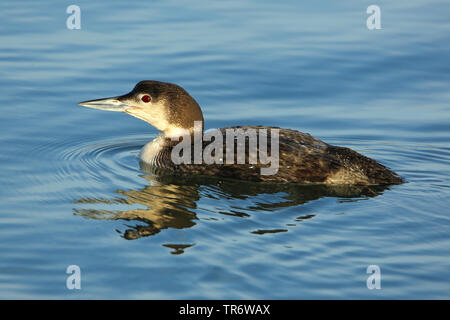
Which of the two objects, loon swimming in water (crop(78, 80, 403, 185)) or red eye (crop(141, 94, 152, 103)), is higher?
red eye (crop(141, 94, 152, 103))

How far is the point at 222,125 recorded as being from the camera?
10039mm

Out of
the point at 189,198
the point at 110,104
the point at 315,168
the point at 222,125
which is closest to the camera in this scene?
the point at 189,198

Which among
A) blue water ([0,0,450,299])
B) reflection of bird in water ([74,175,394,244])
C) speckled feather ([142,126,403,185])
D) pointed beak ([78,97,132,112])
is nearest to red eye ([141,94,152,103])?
pointed beak ([78,97,132,112])

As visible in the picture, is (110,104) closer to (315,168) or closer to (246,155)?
(246,155)

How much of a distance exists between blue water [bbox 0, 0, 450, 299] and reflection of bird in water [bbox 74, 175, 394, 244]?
29 mm

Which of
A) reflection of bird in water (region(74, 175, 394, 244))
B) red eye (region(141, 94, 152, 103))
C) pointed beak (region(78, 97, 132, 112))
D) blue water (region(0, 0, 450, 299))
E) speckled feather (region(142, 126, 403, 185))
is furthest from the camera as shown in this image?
pointed beak (region(78, 97, 132, 112))

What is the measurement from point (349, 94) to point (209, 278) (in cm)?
578

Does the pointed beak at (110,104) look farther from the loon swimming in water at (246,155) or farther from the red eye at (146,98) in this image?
the red eye at (146,98)

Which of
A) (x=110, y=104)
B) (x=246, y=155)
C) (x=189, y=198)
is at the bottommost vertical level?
(x=189, y=198)

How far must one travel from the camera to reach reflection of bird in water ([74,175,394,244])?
717 centimetres

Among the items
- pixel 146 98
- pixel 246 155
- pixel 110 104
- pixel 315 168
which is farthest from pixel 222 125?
pixel 315 168

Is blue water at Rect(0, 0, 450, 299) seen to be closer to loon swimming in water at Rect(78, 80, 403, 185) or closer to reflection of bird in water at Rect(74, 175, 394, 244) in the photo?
reflection of bird in water at Rect(74, 175, 394, 244)

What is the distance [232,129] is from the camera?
8523 millimetres

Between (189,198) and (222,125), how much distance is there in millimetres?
2364
